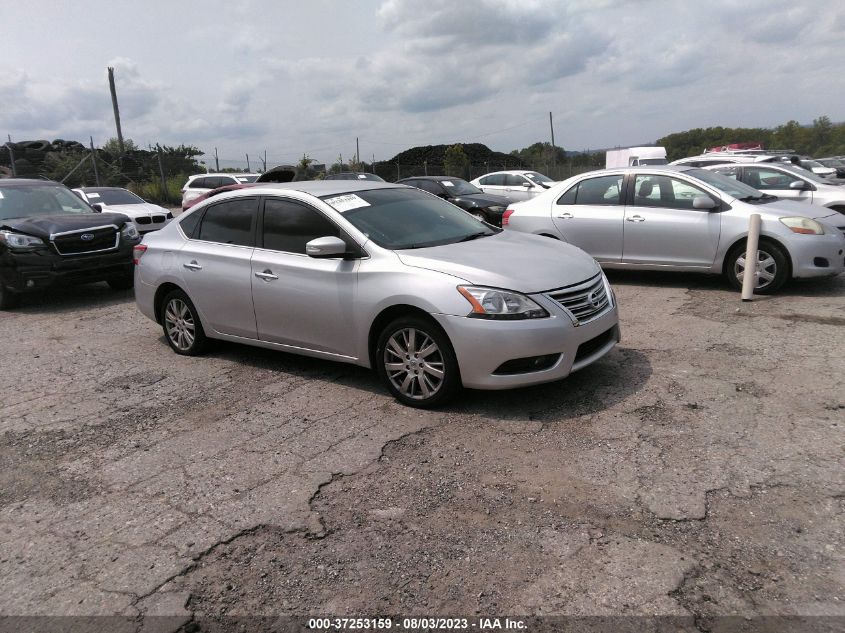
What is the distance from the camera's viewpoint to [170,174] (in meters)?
31.6

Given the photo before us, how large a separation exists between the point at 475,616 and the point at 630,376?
9.88ft

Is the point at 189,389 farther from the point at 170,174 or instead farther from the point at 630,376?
the point at 170,174

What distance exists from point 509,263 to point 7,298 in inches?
301

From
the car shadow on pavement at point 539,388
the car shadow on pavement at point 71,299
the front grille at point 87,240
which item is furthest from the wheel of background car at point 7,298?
the car shadow on pavement at point 539,388

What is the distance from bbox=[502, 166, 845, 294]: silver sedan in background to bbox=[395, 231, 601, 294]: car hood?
3.25m

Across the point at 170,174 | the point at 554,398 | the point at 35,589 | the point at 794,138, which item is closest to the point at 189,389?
the point at 35,589

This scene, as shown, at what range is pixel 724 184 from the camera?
326 inches

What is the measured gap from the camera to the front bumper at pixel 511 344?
14.2 feet

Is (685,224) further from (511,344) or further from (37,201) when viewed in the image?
(37,201)

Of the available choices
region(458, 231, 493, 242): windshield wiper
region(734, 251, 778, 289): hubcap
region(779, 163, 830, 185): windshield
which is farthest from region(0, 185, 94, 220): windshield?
region(779, 163, 830, 185): windshield

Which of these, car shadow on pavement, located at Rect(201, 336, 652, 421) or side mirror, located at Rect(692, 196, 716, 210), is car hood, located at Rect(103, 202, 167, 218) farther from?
side mirror, located at Rect(692, 196, 716, 210)

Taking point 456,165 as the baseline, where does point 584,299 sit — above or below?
below

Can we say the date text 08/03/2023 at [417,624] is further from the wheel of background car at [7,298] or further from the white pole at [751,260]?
the wheel of background car at [7,298]

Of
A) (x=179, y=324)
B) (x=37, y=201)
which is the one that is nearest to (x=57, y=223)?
(x=37, y=201)
